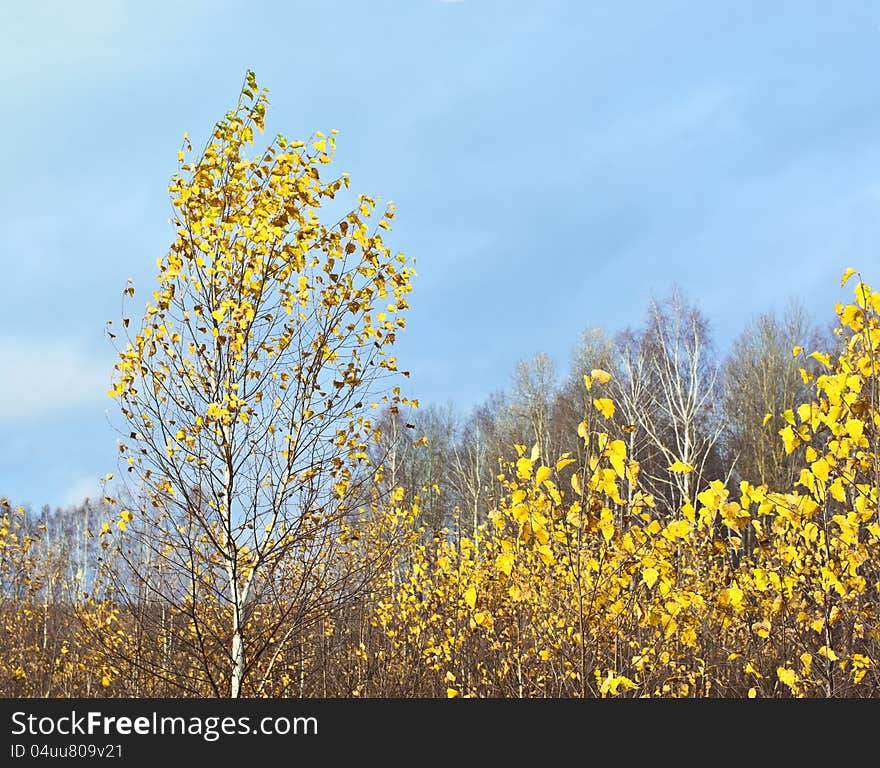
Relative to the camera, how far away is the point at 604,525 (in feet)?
10.4

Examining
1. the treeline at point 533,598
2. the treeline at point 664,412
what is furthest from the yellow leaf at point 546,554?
the treeline at point 664,412

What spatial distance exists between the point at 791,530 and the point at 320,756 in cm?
278

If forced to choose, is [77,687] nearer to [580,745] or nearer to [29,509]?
[580,745]

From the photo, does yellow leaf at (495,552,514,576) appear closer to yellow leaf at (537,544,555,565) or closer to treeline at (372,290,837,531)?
yellow leaf at (537,544,555,565)

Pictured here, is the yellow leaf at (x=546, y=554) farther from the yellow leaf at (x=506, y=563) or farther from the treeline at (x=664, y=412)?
the treeline at (x=664, y=412)

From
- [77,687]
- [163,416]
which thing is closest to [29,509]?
[77,687]

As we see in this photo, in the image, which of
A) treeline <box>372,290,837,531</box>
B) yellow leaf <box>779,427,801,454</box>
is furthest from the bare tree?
yellow leaf <box>779,427,801,454</box>

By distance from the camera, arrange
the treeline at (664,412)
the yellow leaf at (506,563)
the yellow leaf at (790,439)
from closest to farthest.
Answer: the yellow leaf at (506,563)
the yellow leaf at (790,439)
the treeline at (664,412)

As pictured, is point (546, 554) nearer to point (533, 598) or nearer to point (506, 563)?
point (506, 563)

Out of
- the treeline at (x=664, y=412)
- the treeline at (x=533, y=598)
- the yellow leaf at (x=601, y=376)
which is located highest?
the treeline at (x=664, y=412)

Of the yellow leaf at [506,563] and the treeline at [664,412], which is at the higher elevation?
the treeline at [664,412]

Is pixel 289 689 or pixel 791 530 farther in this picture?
pixel 289 689

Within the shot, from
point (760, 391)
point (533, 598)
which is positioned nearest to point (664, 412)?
point (760, 391)

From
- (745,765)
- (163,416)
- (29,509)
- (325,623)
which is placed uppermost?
(29,509)
